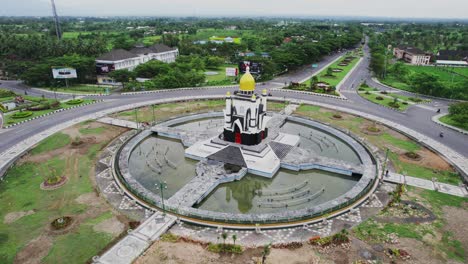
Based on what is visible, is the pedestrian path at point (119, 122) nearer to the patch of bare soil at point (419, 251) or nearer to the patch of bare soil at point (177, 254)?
the patch of bare soil at point (177, 254)

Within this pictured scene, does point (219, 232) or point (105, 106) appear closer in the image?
point (219, 232)

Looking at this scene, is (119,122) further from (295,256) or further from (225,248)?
(295,256)

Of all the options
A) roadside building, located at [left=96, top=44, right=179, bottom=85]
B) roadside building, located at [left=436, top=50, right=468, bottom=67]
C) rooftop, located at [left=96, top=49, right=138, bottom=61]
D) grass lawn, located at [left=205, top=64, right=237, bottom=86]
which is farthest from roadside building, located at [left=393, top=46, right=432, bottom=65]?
rooftop, located at [left=96, top=49, right=138, bottom=61]

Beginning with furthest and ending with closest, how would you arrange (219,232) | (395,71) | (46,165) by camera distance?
(395,71) → (46,165) → (219,232)

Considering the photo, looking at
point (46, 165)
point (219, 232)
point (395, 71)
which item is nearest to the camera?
point (219, 232)

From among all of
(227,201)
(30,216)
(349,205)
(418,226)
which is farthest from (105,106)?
(418,226)

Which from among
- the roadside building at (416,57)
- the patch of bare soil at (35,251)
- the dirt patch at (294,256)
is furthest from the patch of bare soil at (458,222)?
the roadside building at (416,57)

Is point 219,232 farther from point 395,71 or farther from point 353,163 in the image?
point 395,71
